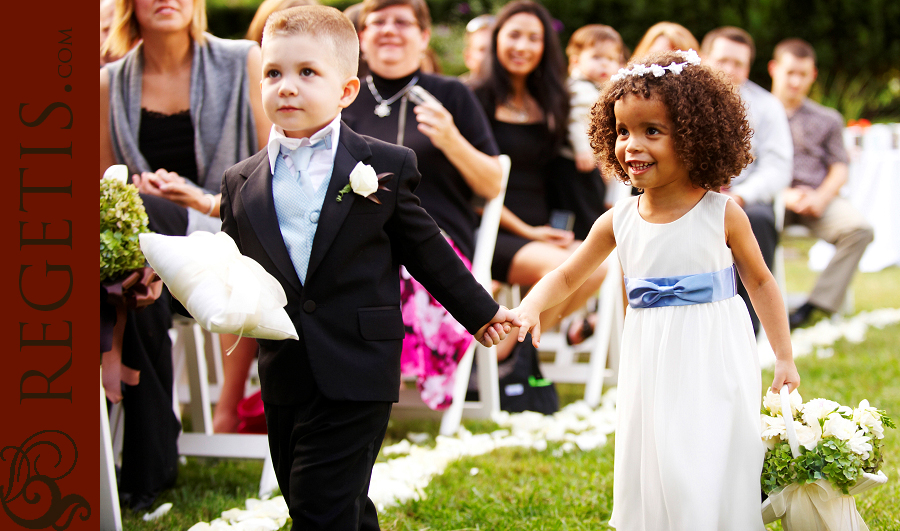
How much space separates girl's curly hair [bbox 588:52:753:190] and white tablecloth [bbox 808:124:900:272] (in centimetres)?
800

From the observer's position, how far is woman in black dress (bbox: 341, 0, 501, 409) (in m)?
3.82

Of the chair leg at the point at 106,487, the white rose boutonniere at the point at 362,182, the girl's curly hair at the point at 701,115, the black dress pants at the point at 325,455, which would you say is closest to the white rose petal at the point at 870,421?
the girl's curly hair at the point at 701,115

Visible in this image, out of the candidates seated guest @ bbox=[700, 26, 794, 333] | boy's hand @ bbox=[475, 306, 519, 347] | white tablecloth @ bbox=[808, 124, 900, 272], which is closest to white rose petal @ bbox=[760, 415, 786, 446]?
boy's hand @ bbox=[475, 306, 519, 347]

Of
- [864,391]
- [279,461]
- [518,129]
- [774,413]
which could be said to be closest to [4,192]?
[279,461]

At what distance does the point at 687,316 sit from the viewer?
216 centimetres

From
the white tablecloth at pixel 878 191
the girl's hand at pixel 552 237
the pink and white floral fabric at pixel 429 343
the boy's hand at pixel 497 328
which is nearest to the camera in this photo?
the boy's hand at pixel 497 328

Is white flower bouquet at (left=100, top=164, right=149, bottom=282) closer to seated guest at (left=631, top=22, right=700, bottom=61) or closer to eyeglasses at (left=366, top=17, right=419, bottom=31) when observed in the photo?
eyeglasses at (left=366, top=17, right=419, bottom=31)

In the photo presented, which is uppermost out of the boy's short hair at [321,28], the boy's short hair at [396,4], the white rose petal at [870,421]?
the boy's short hair at [396,4]

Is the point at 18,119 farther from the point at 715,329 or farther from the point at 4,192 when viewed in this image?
the point at 715,329

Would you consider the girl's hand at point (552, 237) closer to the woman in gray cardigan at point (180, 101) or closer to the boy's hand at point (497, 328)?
the woman in gray cardigan at point (180, 101)

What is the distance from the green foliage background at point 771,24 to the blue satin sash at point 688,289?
1226cm

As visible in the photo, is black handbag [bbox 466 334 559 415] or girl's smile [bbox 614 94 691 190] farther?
black handbag [bbox 466 334 559 415]

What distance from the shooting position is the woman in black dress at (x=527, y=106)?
4.67m

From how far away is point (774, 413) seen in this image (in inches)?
88.4
